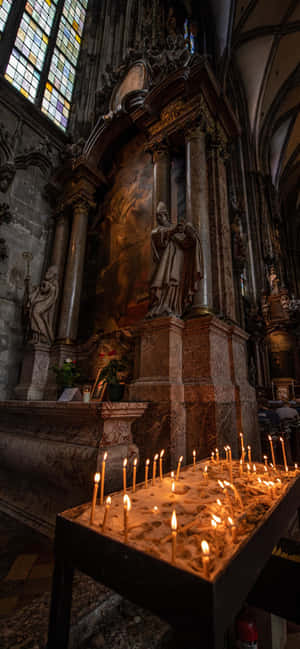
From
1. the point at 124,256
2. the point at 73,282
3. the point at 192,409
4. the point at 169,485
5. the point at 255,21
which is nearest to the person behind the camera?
the point at 169,485

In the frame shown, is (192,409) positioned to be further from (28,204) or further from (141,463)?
(28,204)

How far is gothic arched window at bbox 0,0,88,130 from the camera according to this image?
9.99 meters

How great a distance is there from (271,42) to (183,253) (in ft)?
58.9

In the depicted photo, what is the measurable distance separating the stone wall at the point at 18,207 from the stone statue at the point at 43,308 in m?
0.77

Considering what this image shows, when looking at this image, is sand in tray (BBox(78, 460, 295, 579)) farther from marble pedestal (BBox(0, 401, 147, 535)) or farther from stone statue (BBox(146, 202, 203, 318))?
stone statue (BBox(146, 202, 203, 318))

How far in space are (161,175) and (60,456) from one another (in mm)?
5794

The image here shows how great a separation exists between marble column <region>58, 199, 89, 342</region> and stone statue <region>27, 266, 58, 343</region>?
29 cm

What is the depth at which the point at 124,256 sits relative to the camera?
23.0 feet

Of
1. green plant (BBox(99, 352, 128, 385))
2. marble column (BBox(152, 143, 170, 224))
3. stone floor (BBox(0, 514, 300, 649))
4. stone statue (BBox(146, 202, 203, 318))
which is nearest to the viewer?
stone floor (BBox(0, 514, 300, 649))

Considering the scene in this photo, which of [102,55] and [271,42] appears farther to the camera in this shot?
[271,42]

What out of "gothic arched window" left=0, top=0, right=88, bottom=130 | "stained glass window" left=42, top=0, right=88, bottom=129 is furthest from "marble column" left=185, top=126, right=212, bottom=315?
"stained glass window" left=42, top=0, right=88, bottom=129

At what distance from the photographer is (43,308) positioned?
6953mm

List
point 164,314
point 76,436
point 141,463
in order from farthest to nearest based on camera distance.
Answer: point 164,314 → point 141,463 → point 76,436

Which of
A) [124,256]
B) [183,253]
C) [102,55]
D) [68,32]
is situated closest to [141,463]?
[183,253]
